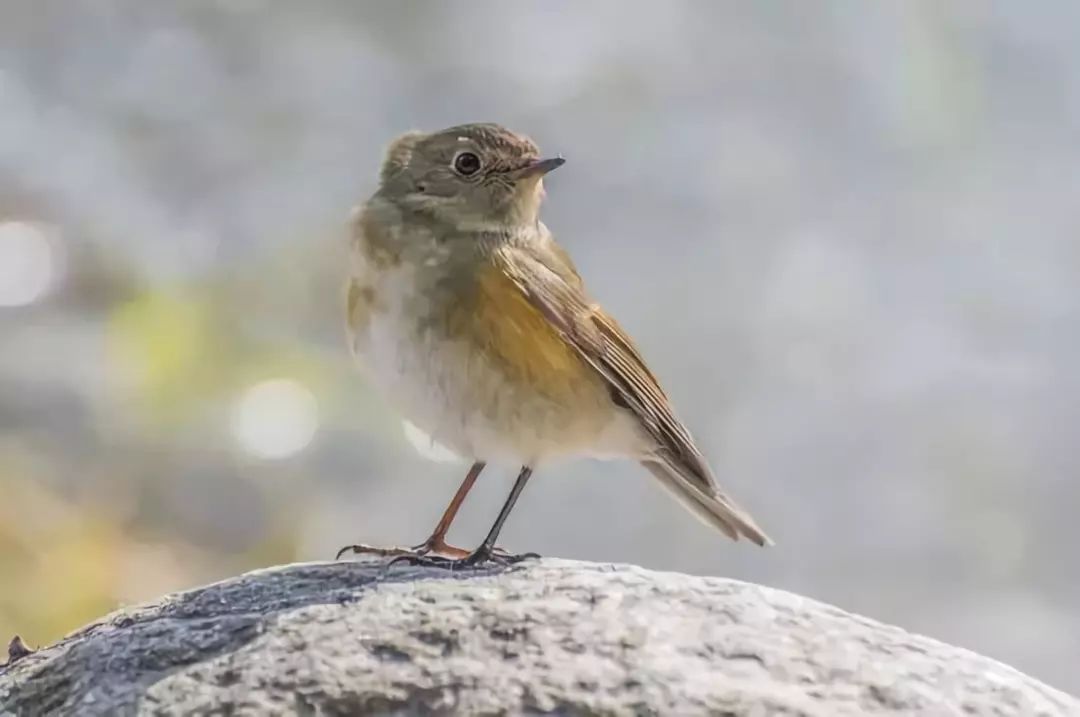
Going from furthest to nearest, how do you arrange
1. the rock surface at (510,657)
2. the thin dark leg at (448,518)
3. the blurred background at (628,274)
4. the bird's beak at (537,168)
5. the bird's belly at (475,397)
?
the blurred background at (628,274)
the thin dark leg at (448,518)
the bird's beak at (537,168)
the bird's belly at (475,397)
the rock surface at (510,657)

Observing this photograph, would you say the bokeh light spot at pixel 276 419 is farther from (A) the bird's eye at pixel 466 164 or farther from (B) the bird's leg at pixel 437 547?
(A) the bird's eye at pixel 466 164

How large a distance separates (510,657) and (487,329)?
70 cm

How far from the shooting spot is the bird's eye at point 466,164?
2797 mm

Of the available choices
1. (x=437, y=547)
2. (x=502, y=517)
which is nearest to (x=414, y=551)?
(x=437, y=547)

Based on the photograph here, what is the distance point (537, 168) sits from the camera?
2.77m

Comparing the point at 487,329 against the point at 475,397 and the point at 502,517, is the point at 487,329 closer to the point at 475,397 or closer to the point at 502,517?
the point at 475,397

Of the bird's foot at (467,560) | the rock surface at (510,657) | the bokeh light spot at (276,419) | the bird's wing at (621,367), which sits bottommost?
the rock surface at (510,657)

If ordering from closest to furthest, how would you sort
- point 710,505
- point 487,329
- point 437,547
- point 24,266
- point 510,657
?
point 510,657, point 487,329, point 437,547, point 710,505, point 24,266

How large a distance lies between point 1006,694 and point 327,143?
3749 mm

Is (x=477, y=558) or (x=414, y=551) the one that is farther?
(x=414, y=551)

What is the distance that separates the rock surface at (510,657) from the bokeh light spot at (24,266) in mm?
2968

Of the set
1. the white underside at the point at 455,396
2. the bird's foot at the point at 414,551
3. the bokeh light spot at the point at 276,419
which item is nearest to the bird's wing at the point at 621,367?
the white underside at the point at 455,396

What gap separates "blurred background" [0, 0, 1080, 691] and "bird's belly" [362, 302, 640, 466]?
2.07 metres

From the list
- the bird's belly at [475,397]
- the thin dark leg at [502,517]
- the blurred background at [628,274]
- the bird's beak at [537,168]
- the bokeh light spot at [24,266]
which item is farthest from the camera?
the bokeh light spot at [24,266]
